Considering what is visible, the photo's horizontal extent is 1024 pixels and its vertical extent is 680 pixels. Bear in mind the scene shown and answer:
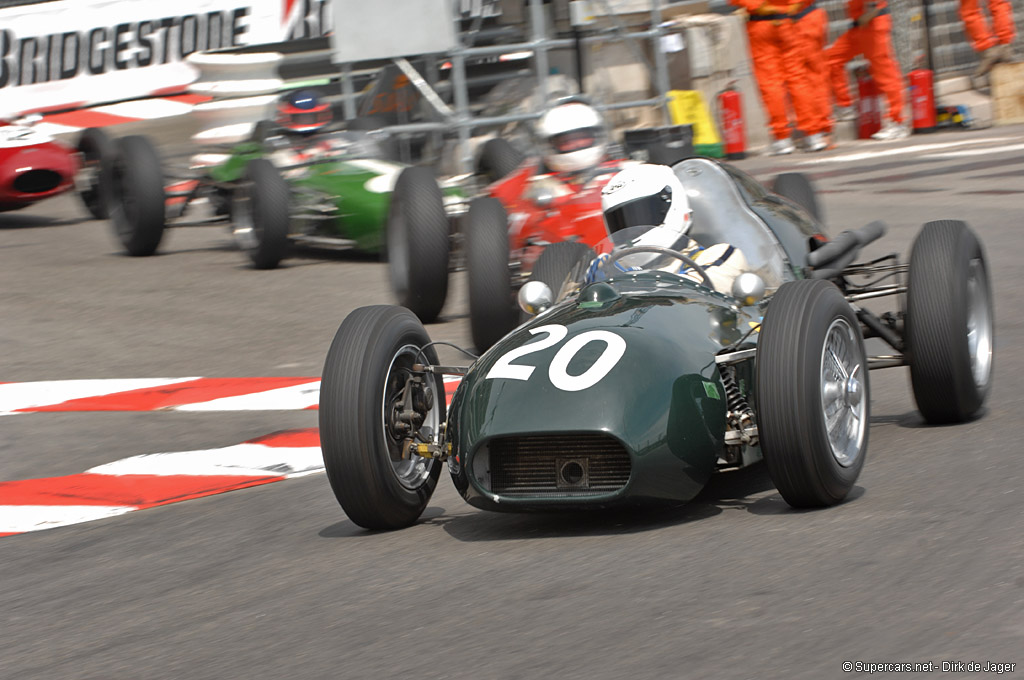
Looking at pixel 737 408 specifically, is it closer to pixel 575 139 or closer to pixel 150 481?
pixel 150 481

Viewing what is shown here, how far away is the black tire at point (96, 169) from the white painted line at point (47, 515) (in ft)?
28.2

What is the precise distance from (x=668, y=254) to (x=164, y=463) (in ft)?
9.01

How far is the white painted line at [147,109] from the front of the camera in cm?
2020

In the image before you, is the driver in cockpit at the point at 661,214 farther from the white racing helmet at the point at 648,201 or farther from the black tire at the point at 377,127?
the black tire at the point at 377,127

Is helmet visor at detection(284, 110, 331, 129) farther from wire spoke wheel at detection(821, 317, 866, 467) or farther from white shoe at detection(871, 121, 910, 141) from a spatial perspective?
wire spoke wheel at detection(821, 317, 866, 467)

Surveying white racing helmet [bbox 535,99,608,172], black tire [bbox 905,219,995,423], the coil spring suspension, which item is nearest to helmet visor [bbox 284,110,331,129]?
white racing helmet [bbox 535,99,608,172]

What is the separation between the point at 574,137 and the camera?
10.4 meters

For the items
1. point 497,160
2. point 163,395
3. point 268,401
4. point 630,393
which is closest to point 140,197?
point 497,160

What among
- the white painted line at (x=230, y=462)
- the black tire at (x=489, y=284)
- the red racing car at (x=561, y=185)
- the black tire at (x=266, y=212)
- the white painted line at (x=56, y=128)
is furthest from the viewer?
the white painted line at (x=56, y=128)

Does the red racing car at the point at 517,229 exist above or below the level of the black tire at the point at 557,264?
below

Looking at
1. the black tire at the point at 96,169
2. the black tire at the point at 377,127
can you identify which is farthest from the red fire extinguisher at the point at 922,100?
the black tire at the point at 96,169

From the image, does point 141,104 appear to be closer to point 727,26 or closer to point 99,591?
point 727,26

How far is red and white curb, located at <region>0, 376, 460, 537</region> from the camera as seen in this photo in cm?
657

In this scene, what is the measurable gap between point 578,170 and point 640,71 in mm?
10321
